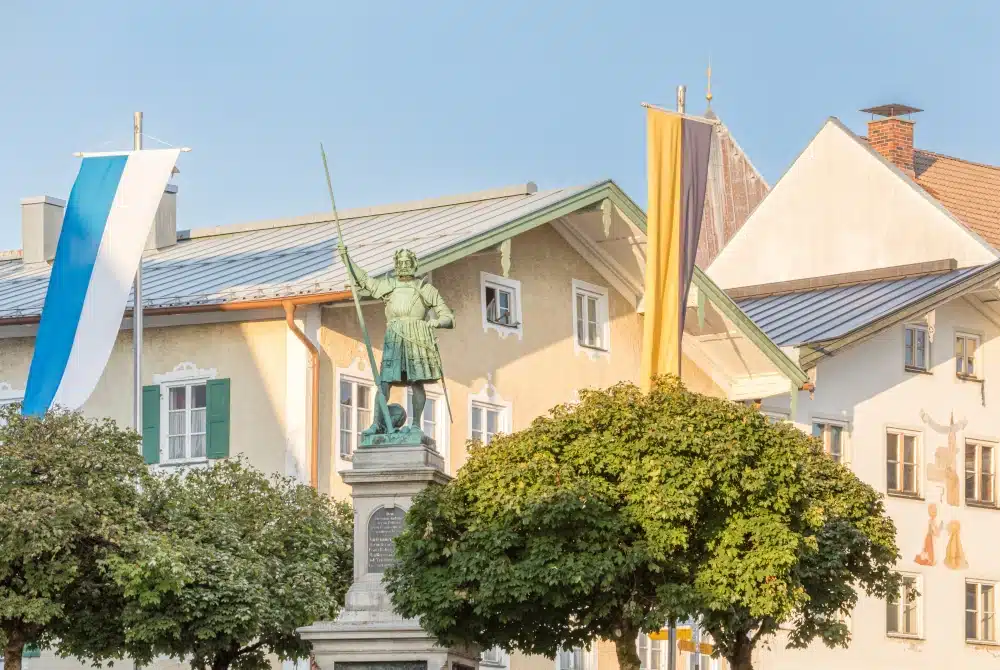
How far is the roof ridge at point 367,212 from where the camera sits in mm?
48000

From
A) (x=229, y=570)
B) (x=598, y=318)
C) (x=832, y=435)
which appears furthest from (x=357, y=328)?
(x=832, y=435)

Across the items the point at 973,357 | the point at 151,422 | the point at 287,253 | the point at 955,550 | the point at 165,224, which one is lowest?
the point at 955,550

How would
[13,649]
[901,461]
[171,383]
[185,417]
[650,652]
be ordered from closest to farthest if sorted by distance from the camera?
[13,649], [185,417], [171,383], [650,652], [901,461]

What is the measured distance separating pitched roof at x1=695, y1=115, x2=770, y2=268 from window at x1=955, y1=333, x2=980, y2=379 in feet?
71.9

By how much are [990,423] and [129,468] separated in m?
29.3

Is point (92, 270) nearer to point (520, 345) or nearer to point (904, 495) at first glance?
point (520, 345)

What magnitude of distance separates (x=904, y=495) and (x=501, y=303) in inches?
515

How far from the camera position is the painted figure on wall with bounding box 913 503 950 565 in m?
55.1

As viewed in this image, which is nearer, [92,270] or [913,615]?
[92,270]

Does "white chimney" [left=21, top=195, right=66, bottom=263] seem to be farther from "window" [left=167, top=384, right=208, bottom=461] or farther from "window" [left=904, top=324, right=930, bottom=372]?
"window" [left=904, top=324, right=930, bottom=372]

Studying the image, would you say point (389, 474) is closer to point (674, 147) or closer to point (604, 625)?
point (604, 625)

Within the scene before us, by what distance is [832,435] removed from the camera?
54312mm

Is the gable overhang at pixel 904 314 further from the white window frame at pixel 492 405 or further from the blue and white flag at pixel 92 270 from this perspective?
the blue and white flag at pixel 92 270

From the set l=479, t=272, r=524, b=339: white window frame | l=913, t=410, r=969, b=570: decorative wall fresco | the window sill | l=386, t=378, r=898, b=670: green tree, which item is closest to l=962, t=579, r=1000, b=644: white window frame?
l=913, t=410, r=969, b=570: decorative wall fresco
